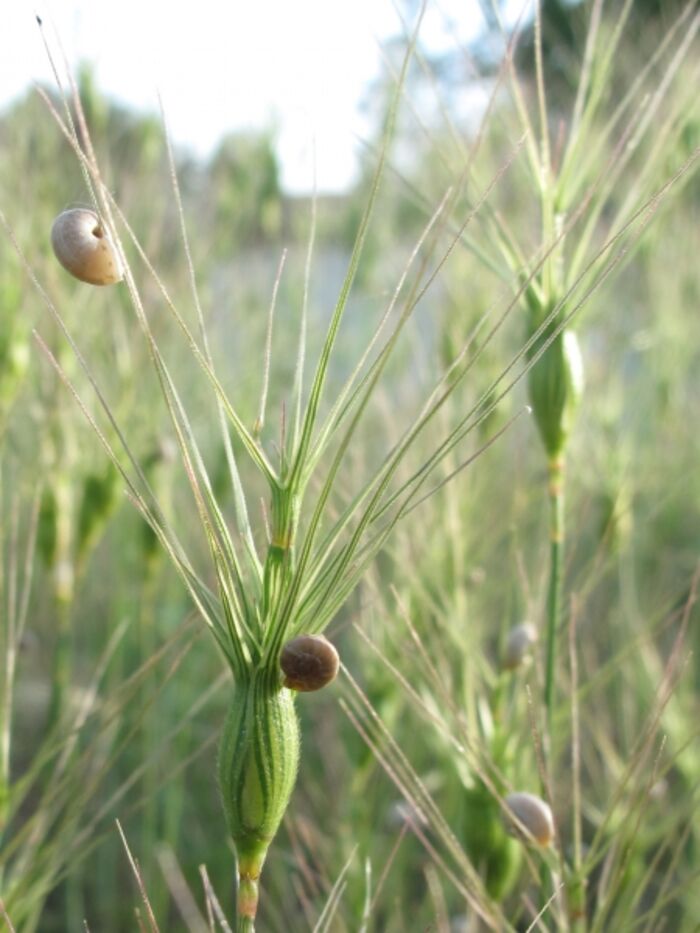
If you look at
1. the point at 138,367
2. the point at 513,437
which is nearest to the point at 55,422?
the point at 138,367

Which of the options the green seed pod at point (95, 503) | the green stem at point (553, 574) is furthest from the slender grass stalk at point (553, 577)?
the green seed pod at point (95, 503)

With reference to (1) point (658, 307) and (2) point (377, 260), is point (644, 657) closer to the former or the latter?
(1) point (658, 307)

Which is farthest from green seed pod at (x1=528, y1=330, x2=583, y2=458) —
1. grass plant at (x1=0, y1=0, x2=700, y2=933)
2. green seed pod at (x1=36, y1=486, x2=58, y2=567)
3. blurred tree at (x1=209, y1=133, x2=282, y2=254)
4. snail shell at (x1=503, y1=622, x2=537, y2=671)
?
Result: blurred tree at (x1=209, y1=133, x2=282, y2=254)

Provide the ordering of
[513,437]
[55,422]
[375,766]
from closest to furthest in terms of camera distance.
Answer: [55,422], [375,766], [513,437]

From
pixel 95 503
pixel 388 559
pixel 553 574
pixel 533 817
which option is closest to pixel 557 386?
pixel 553 574

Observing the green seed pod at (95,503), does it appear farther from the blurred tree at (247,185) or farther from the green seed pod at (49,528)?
the blurred tree at (247,185)
